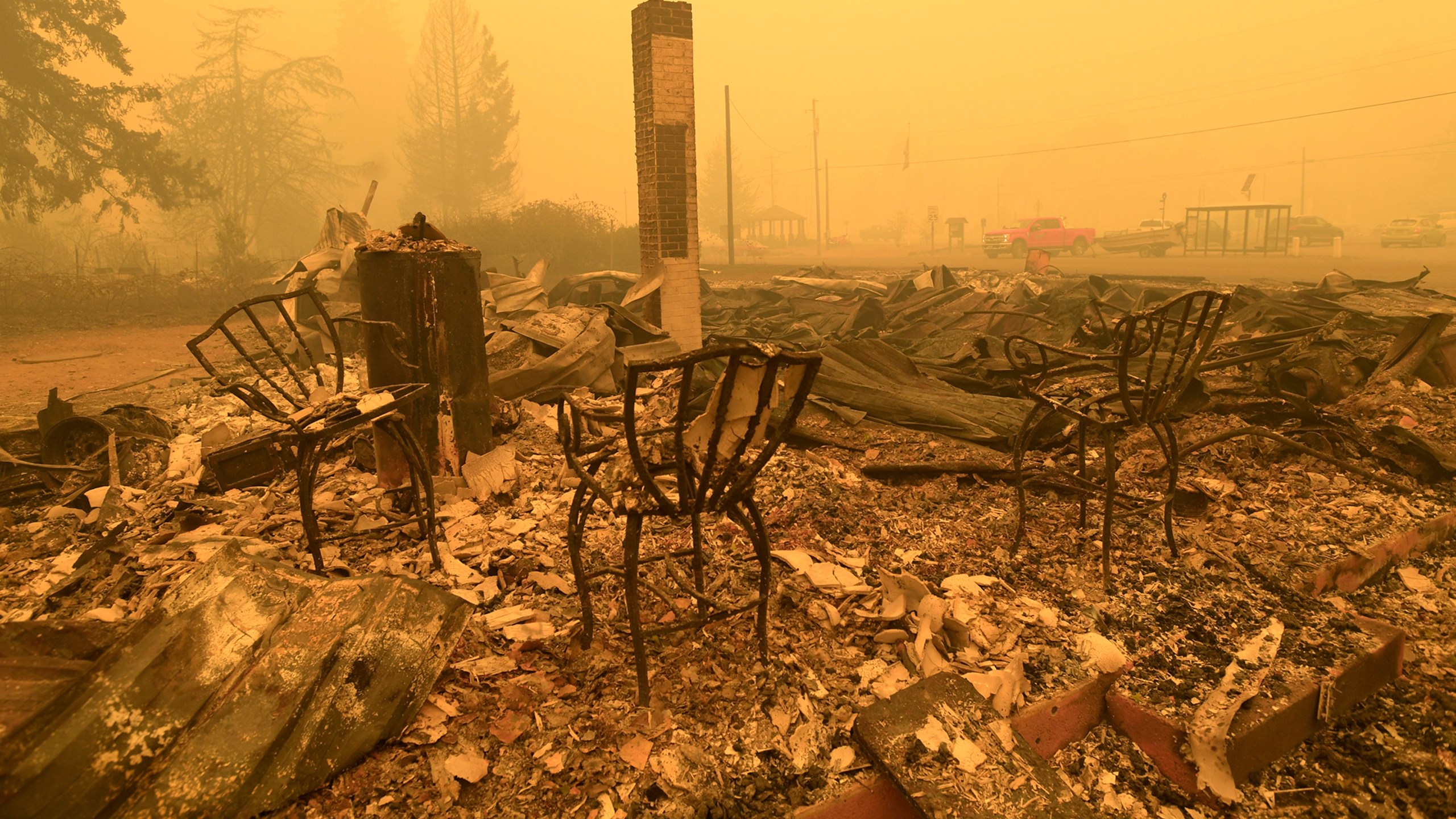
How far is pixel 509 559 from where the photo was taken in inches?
137

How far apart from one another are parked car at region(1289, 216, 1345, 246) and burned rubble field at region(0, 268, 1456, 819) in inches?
1087

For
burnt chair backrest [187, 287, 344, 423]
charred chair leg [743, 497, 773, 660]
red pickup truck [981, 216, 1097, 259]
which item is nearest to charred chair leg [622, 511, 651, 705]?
charred chair leg [743, 497, 773, 660]

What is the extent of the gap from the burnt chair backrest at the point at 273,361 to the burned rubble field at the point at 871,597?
695mm

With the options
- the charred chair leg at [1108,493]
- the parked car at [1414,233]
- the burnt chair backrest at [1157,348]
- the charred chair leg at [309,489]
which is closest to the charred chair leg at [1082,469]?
the charred chair leg at [1108,493]

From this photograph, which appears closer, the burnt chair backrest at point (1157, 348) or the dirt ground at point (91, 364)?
the burnt chair backrest at point (1157, 348)

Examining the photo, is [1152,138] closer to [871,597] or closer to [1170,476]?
[1170,476]

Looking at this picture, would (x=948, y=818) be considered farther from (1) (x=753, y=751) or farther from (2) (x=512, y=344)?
(2) (x=512, y=344)

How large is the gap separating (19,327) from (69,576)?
13.4 m

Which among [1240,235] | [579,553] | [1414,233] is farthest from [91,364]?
[1240,235]

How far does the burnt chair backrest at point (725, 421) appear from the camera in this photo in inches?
74.0

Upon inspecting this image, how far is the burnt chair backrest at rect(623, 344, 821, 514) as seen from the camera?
188 cm

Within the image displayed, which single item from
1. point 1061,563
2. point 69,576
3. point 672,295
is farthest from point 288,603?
point 672,295

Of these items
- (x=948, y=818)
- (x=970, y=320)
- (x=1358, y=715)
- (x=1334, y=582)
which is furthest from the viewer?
(x=970, y=320)

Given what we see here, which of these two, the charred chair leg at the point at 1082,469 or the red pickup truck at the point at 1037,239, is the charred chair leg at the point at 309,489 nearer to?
the charred chair leg at the point at 1082,469
